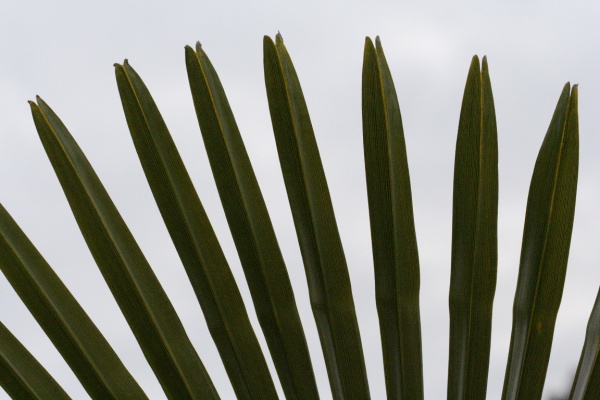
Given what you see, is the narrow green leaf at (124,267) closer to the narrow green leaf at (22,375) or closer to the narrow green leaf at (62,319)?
the narrow green leaf at (62,319)

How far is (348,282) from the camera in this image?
5.29 feet

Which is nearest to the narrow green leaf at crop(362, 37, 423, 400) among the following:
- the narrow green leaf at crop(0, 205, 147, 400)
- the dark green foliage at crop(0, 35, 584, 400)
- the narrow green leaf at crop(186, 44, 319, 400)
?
the dark green foliage at crop(0, 35, 584, 400)

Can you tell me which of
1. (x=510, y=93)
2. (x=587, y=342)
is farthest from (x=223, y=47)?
(x=587, y=342)

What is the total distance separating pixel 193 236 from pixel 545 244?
81 cm

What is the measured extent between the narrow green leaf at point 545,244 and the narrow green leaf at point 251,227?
51 centimetres

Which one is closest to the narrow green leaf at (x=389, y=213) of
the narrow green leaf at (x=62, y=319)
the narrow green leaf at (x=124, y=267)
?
the narrow green leaf at (x=124, y=267)

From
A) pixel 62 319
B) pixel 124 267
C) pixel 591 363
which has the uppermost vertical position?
pixel 124 267

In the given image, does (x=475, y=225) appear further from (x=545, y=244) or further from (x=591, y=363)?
(x=591, y=363)


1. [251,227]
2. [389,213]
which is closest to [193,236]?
[251,227]

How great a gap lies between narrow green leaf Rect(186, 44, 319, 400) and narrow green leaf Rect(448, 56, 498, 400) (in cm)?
38

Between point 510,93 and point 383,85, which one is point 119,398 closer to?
point 383,85

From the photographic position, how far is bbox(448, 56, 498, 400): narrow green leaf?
1.54 meters

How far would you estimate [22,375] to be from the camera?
5.07ft

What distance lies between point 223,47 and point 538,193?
229 cm
